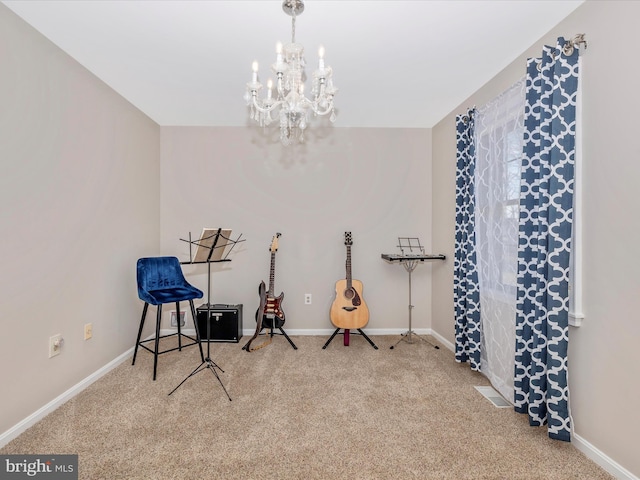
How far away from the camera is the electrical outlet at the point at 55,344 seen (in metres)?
2.11

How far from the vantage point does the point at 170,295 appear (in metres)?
2.60

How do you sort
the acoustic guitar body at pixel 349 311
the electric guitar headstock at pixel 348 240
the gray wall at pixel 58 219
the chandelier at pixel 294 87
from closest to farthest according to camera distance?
the chandelier at pixel 294 87 → the gray wall at pixel 58 219 → the acoustic guitar body at pixel 349 311 → the electric guitar headstock at pixel 348 240

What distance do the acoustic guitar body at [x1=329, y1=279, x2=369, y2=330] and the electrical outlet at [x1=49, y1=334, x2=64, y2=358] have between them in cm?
220

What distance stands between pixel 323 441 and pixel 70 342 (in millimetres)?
1941

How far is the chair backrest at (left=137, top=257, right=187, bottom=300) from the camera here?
9.01 feet

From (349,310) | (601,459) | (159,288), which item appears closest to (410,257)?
(349,310)

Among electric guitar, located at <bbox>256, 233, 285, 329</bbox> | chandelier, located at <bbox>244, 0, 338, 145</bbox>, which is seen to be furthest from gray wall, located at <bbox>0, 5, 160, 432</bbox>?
chandelier, located at <bbox>244, 0, 338, 145</bbox>

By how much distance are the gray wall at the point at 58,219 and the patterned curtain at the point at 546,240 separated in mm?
3043

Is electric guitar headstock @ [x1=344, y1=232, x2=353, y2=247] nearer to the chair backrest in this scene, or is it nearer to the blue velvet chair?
the blue velvet chair

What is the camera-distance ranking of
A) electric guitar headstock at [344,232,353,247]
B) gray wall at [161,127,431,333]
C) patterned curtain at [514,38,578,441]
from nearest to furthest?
patterned curtain at [514,38,578,441], electric guitar headstock at [344,232,353,247], gray wall at [161,127,431,333]

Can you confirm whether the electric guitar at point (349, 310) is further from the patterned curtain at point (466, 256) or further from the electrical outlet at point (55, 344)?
the electrical outlet at point (55, 344)

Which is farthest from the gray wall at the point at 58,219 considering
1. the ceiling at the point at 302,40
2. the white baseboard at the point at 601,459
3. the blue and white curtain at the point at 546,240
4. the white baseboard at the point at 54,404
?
the white baseboard at the point at 601,459

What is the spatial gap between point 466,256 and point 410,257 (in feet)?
2.07

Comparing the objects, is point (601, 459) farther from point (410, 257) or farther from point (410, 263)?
point (410, 263)
